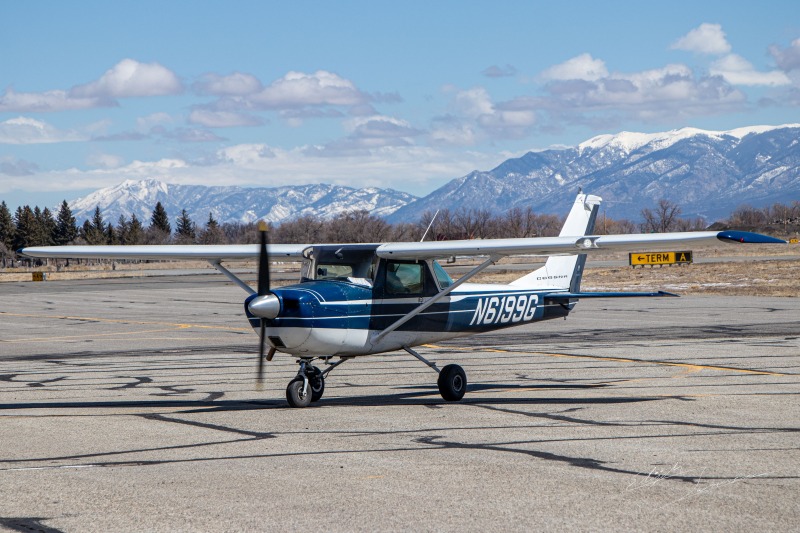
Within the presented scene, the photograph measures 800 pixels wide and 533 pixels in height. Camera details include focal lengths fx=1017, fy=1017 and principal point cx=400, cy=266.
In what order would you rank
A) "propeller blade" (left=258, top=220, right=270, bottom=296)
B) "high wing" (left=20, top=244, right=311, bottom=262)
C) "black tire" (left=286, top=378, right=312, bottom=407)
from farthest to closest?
"high wing" (left=20, top=244, right=311, bottom=262)
"black tire" (left=286, top=378, right=312, bottom=407)
"propeller blade" (left=258, top=220, right=270, bottom=296)

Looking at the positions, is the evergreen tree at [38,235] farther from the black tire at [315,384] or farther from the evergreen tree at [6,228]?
the black tire at [315,384]

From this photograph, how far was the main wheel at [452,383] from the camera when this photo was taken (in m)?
13.5

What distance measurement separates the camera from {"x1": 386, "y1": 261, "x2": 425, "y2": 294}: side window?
13766mm

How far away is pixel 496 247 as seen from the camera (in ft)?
44.8

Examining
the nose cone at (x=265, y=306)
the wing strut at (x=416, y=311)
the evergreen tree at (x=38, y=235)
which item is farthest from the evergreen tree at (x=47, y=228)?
the nose cone at (x=265, y=306)

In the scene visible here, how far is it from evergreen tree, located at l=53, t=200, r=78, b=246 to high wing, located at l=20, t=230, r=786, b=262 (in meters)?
152

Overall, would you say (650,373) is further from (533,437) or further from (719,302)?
(719,302)

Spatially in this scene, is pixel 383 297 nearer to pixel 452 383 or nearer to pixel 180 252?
pixel 452 383

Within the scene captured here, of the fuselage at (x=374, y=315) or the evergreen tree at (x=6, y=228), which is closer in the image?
the fuselage at (x=374, y=315)

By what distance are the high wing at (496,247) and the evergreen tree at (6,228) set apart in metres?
146

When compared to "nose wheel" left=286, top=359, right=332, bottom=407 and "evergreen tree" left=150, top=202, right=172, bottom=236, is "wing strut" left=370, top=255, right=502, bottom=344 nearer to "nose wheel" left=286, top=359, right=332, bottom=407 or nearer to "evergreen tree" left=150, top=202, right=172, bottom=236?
"nose wheel" left=286, top=359, right=332, bottom=407

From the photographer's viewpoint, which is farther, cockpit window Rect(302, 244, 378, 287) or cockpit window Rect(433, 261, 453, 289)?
cockpit window Rect(433, 261, 453, 289)

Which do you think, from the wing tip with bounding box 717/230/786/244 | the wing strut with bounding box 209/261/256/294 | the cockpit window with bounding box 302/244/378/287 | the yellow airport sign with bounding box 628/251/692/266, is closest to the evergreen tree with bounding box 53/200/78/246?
the yellow airport sign with bounding box 628/251/692/266

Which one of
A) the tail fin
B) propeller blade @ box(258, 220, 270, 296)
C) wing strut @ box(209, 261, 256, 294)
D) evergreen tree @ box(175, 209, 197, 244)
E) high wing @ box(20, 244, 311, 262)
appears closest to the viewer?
propeller blade @ box(258, 220, 270, 296)
